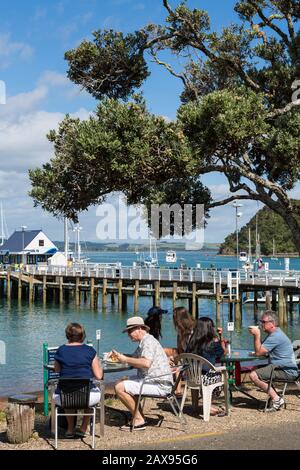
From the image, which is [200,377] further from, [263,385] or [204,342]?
[263,385]

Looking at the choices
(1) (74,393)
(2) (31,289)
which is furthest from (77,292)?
(1) (74,393)

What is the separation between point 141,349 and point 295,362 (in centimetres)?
239

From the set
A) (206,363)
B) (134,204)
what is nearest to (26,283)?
(134,204)

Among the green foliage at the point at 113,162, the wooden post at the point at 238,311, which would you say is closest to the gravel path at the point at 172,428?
the green foliage at the point at 113,162

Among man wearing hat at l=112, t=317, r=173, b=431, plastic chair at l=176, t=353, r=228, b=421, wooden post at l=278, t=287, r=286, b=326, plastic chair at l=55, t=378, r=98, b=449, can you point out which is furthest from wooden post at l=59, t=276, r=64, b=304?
plastic chair at l=55, t=378, r=98, b=449

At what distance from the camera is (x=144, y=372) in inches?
322

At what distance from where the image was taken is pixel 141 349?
26.8 ft

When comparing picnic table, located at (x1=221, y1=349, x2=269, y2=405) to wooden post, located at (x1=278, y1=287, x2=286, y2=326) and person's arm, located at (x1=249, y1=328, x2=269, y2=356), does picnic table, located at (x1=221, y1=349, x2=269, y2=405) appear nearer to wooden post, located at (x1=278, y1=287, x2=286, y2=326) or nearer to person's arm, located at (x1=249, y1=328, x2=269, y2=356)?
person's arm, located at (x1=249, y1=328, x2=269, y2=356)

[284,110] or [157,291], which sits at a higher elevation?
[284,110]

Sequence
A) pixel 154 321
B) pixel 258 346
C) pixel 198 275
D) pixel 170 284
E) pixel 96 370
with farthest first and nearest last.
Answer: pixel 170 284
pixel 198 275
pixel 154 321
pixel 258 346
pixel 96 370

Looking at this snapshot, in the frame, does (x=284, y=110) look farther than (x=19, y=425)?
Yes

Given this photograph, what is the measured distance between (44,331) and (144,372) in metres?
27.2

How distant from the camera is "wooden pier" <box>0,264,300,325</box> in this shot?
126 feet
